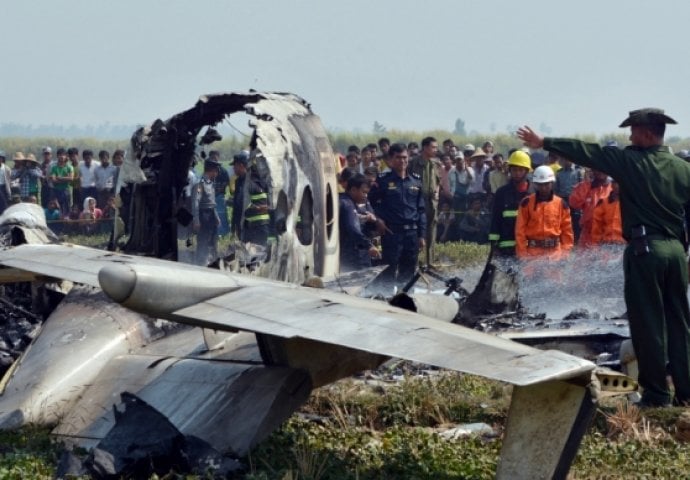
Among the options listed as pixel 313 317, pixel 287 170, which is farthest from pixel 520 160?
pixel 313 317

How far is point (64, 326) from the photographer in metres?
10.1

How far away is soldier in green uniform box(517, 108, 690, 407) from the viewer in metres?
9.60

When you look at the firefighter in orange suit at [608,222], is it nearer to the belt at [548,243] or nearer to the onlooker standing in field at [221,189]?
the belt at [548,243]

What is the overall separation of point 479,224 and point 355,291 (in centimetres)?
1146

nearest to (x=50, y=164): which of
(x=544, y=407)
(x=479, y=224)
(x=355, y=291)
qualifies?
(x=479, y=224)

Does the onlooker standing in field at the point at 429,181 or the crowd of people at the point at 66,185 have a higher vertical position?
the onlooker standing in field at the point at 429,181

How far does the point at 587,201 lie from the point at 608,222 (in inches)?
76.9

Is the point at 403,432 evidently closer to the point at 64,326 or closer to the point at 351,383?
the point at 351,383

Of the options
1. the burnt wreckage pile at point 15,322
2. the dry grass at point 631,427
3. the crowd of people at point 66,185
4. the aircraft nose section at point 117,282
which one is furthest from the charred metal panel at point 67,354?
the crowd of people at point 66,185

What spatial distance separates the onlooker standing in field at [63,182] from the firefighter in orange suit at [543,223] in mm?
14629

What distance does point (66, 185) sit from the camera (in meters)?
27.5

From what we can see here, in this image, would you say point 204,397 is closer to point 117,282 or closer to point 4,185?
point 117,282

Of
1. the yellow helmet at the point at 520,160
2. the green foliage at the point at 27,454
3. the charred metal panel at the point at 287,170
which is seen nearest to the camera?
the green foliage at the point at 27,454

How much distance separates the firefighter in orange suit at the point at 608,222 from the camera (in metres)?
16.1
